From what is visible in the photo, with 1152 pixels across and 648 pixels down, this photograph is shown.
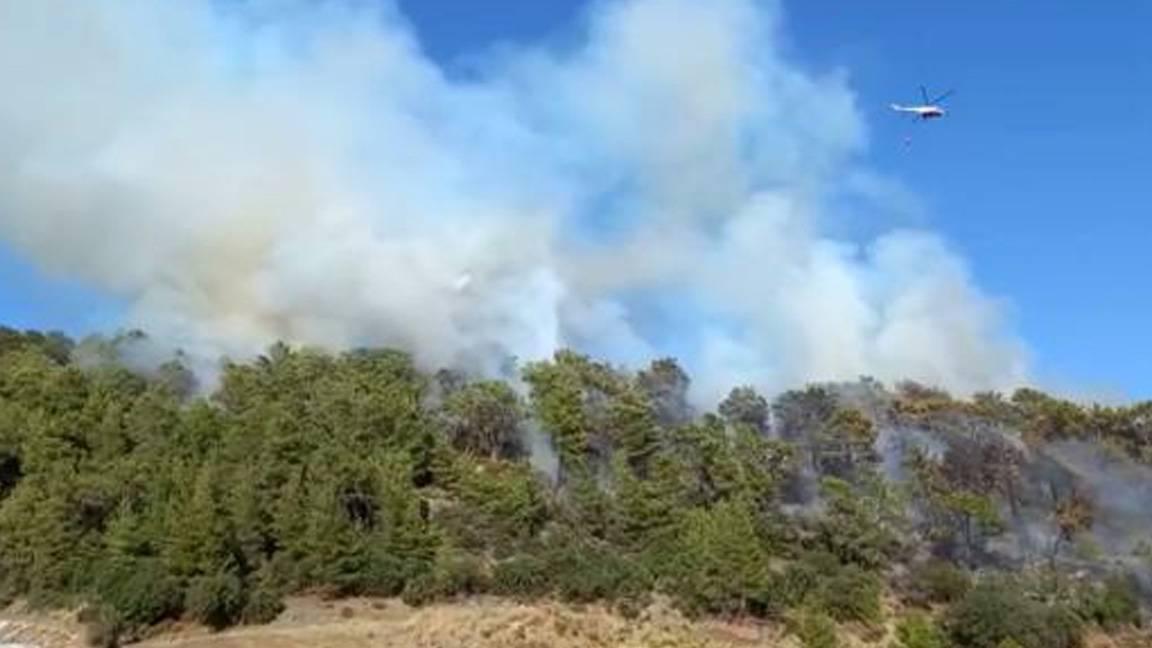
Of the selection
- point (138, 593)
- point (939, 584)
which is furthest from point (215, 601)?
point (939, 584)

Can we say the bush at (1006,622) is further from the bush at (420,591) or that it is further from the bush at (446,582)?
the bush at (420,591)

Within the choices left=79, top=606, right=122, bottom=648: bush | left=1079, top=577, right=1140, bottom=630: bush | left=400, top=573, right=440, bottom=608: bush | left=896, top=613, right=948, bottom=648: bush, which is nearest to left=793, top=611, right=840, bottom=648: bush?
left=896, top=613, right=948, bottom=648: bush

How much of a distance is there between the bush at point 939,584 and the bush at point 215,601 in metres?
54.9

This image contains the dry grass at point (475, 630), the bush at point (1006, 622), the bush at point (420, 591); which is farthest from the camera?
the bush at point (420, 591)

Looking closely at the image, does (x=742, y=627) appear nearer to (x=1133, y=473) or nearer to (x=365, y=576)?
(x=365, y=576)

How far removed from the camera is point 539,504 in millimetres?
128000

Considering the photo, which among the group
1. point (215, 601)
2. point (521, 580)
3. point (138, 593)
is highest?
point (521, 580)

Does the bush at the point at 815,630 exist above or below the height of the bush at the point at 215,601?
below

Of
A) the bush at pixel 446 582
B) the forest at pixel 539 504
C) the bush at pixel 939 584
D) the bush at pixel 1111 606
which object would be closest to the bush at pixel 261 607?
the forest at pixel 539 504

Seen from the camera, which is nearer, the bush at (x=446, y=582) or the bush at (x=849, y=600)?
the bush at (x=446, y=582)

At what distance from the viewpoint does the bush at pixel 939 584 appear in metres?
122

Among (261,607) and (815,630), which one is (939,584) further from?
(261,607)

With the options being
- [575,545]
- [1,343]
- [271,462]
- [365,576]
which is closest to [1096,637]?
[575,545]

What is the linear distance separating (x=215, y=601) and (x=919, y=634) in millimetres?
49070
